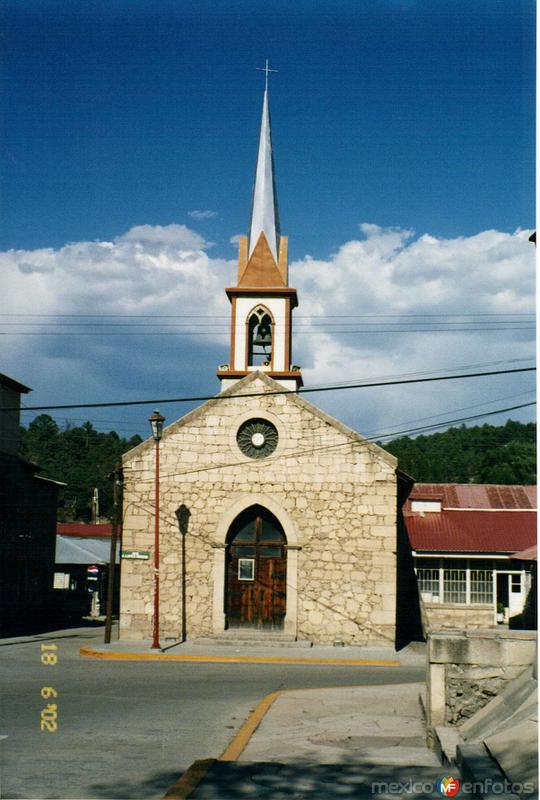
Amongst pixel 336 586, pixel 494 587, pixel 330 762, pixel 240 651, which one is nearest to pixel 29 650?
pixel 240 651

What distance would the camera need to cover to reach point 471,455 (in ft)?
214

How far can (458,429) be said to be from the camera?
66.3m

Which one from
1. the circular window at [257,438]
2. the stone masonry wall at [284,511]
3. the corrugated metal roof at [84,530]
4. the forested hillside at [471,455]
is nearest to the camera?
the stone masonry wall at [284,511]

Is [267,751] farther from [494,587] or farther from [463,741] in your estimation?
[494,587]

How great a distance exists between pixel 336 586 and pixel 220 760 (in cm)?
1432

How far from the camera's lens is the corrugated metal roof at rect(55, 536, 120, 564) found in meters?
33.1

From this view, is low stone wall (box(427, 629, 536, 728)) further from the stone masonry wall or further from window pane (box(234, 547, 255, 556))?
window pane (box(234, 547, 255, 556))

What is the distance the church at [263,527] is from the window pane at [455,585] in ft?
26.1

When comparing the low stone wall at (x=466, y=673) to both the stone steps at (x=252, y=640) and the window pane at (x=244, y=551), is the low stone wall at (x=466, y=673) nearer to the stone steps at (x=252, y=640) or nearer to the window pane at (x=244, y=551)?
the stone steps at (x=252, y=640)

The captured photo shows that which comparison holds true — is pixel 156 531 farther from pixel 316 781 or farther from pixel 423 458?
pixel 423 458

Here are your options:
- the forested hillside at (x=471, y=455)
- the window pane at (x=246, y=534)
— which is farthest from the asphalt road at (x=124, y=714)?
the forested hillside at (x=471, y=455)

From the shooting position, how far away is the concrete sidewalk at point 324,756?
687cm

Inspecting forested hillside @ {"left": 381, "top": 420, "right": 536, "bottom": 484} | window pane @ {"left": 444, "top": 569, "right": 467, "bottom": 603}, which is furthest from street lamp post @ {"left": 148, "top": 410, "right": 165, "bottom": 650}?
forested hillside @ {"left": 381, "top": 420, "right": 536, "bottom": 484}

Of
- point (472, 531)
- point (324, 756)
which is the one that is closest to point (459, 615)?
point (472, 531)
